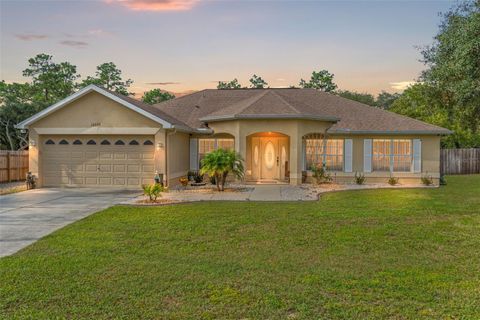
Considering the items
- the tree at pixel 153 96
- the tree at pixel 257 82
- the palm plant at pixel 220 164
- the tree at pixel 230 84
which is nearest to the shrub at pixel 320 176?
the palm plant at pixel 220 164

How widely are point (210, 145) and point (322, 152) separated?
5.78m

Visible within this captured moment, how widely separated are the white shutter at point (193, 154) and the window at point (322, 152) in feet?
18.7

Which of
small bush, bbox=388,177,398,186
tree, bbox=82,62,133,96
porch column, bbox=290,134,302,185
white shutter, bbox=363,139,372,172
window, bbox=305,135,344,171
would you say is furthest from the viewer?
tree, bbox=82,62,133,96

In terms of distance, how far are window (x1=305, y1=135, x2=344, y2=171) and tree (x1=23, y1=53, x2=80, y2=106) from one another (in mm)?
32393

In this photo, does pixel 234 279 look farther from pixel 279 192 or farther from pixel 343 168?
pixel 343 168

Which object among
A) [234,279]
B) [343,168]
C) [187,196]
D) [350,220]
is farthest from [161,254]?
[343,168]

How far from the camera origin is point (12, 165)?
20391 millimetres

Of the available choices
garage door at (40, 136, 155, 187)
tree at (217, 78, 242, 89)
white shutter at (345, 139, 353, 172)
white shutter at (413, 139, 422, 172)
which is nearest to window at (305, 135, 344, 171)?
white shutter at (345, 139, 353, 172)

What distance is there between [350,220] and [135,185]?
1062cm

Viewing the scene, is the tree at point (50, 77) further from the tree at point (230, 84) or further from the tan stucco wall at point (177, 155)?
the tan stucco wall at point (177, 155)

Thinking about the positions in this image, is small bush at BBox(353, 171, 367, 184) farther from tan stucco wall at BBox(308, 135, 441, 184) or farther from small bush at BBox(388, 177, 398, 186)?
small bush at BBox(388, 177, 398, 186)

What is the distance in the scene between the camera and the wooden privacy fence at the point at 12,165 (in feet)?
64.7

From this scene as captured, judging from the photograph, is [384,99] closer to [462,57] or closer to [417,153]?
[417,153]

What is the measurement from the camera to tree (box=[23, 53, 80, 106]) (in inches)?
1645
